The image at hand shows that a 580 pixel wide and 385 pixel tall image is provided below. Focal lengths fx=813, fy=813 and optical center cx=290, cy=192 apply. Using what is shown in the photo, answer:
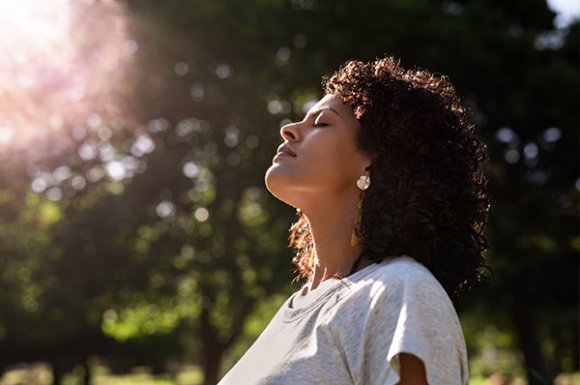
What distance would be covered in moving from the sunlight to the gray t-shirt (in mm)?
16323

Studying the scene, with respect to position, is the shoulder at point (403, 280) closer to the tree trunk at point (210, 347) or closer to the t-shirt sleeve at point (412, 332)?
the t-shirt sleeve at point (412, 332)

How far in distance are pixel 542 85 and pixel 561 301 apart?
6.09m

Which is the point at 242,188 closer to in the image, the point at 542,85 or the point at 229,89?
the point at 229,89

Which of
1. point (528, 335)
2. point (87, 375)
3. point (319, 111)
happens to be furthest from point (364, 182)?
point (87, 375)

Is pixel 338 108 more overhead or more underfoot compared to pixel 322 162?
more overhead

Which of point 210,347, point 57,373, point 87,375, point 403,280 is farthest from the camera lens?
point 87,375

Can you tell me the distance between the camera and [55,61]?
17969 millimetres

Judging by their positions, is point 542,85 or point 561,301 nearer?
point 542,85

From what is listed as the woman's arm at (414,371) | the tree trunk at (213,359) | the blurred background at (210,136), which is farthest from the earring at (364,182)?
the tree trunk at (213,359)

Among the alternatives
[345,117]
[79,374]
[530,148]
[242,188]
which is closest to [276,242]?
[242,188]

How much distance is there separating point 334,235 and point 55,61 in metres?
17.0

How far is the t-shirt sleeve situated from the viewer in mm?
1579

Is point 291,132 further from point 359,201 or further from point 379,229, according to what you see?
point 379,229

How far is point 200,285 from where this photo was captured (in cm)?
2008
